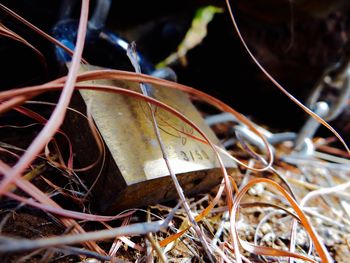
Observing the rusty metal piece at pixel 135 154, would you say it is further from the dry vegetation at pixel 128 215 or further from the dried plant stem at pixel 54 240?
the dried plant stem at pixel 54 240

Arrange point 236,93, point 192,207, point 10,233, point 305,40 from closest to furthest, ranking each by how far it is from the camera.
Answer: point 10,233
point 192,207
point 305,40
point 236,93

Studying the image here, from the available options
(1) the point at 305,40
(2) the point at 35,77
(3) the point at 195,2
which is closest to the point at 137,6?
(3) the point at 195,2

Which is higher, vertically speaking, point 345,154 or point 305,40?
point 305,40

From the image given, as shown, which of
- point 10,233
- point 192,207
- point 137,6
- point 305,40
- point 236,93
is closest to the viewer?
point 10,233

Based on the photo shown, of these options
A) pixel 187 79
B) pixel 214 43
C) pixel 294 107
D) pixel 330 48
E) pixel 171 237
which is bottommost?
pixel 171 237

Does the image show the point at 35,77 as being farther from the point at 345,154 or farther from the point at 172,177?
the point at 345,154

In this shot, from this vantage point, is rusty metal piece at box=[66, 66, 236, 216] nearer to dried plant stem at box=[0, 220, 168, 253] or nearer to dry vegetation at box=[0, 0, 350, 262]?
Answer: dry vegetation at box=[0, 0, 350, 262]

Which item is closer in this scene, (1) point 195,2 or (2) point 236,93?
(1) point 195,2
